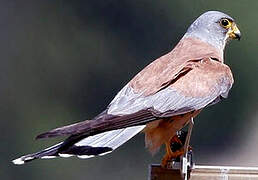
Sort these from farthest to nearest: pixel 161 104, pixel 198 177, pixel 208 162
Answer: pixel 208 162, pixel 161 104, pixel 198 177

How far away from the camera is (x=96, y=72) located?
9.21 meters

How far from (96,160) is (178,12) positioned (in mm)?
1524

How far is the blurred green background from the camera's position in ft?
28.9

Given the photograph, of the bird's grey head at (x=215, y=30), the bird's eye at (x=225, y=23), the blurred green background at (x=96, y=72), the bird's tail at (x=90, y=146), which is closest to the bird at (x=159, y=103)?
the bird's tail at (x=90, y=146)

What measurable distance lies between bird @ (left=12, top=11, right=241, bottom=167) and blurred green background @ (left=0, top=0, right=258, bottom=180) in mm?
3552

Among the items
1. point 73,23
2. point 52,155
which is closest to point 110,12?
point 73,23

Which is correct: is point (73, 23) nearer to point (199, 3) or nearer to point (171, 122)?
point (199, 3)

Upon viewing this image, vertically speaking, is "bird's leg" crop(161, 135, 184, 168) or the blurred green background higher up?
the blurred green background

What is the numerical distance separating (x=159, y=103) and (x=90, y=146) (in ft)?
1.64

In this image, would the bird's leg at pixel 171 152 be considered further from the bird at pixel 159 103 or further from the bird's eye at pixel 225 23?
the bird's eye at pixel 225 23

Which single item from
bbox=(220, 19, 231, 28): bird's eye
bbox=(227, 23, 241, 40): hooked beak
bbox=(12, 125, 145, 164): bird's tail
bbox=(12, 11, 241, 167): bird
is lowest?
bbox=(12, 125, 145, 164): bird's tail

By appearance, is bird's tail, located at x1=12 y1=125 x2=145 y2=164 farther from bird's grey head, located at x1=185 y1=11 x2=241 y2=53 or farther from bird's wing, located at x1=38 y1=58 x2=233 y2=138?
bird's grey head, located at x1=185 y1=11 x2=241 y2=53

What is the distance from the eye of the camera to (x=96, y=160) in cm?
892

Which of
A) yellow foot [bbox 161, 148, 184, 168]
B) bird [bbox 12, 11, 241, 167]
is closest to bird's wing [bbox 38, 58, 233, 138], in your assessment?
bird [bbox 12, 11, 241, 167]
